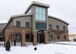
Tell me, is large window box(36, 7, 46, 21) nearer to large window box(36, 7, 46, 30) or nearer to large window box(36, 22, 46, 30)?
large window box(36, 7, 46, 30)

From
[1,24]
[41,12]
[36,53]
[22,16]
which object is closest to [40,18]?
[41,12]

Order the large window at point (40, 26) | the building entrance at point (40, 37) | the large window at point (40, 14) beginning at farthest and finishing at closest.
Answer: the large window at point (40, 14) < the large window at point (40, 26) < the building entrance at point (40, 37)

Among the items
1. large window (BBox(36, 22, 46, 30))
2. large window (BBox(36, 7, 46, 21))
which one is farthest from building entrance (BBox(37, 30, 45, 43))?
large window (BBox(36, 7, 46, 21))

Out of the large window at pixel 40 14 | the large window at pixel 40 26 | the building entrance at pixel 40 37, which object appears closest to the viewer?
the building entrance at pixel 40 37

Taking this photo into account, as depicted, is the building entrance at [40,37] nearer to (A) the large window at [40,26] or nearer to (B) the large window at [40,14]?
(A) the large window at [40,26]

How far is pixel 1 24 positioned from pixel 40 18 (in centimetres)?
2185

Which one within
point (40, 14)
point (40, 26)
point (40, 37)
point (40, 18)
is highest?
point (40, 14)

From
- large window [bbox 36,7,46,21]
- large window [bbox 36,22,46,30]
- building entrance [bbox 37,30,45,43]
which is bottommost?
building entrance [bbox 37,30,45,43]

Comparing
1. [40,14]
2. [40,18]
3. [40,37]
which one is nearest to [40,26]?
[40,18]

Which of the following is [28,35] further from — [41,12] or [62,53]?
[62,53]

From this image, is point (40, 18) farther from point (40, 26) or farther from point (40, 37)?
point (40, 37)

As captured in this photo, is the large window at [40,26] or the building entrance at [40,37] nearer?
the building entrance at [40,37]

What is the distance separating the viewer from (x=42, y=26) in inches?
1451

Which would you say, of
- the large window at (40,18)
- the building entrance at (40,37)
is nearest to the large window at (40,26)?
the large window at (40,18)
